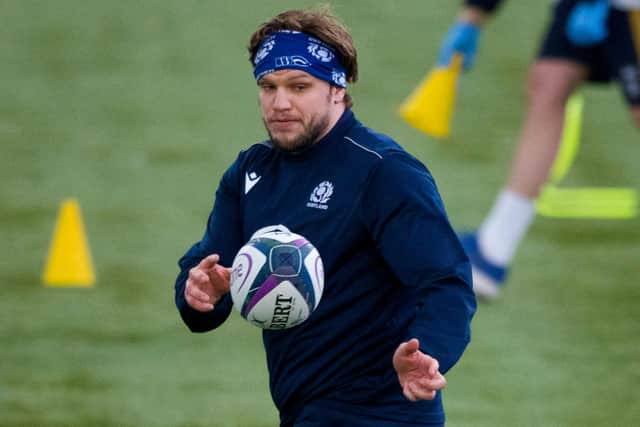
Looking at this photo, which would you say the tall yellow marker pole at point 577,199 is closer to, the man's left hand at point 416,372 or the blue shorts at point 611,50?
the blue shorts at point 611,50

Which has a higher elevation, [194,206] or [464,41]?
[464,41]

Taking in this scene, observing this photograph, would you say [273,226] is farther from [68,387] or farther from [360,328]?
[68,387]

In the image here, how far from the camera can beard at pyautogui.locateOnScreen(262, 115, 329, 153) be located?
4668 millimetres

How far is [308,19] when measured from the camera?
15.9ft

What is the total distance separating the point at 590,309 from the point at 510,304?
456 millimetres

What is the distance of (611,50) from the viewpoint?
851 centimetres

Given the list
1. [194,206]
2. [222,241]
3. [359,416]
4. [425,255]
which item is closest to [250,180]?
[222,241]

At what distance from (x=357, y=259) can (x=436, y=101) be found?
490cm

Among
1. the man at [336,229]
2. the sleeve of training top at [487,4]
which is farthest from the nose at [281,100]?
the sleeve of training top at [487,4]

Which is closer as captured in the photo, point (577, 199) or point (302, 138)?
point (302, 138)

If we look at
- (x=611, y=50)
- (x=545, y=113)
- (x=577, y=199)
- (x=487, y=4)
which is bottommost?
(x=577, y=199)

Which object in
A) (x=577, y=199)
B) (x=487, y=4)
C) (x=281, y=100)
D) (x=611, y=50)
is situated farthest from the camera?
(x=577, y=199)

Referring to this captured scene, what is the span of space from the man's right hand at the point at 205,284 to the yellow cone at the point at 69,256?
13.6 feet

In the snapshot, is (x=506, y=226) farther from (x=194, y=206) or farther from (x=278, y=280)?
(x=278, y=280)
